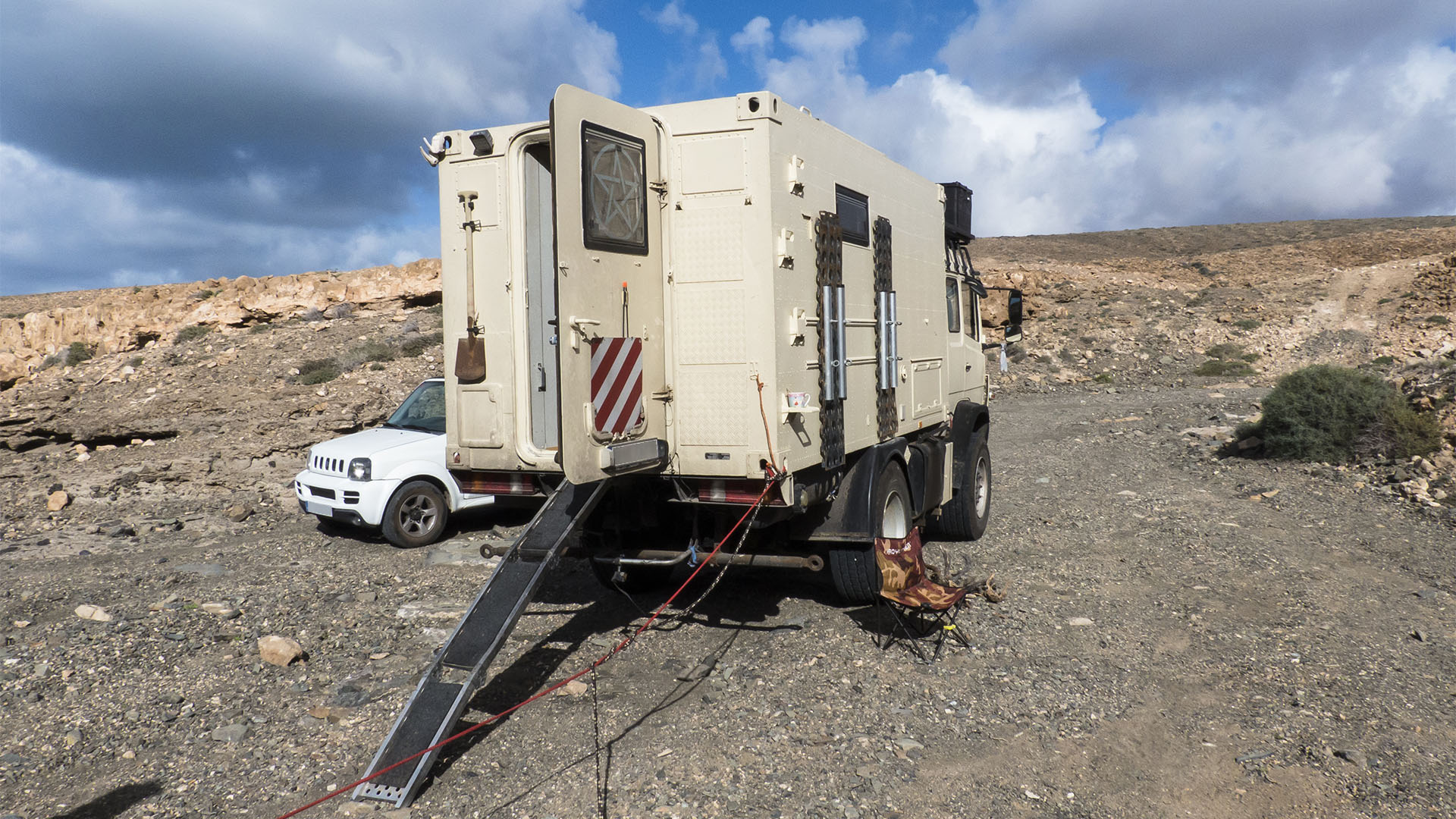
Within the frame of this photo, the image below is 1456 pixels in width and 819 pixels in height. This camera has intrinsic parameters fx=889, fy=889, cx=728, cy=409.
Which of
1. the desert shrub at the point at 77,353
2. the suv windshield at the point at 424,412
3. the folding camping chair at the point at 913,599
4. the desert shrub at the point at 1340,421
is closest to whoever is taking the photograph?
the folding camping chair at the point at 913,599

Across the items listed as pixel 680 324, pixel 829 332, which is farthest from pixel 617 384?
pixel 829 332

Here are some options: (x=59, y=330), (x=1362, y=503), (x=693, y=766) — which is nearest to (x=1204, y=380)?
(x=1362, y=503)

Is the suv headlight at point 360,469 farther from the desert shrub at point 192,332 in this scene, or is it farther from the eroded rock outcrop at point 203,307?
the eroded rock outcrop at point 203,307

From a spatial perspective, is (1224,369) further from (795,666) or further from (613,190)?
(613,190)

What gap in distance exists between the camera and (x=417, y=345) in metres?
21.3

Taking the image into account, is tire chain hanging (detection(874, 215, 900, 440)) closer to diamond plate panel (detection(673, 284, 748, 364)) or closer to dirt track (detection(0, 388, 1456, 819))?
dirt track (detection(0, 388, 1456, 819))

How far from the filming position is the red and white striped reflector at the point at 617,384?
15.2ft

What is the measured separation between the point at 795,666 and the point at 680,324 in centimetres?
215

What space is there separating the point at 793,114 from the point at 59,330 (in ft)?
97.4

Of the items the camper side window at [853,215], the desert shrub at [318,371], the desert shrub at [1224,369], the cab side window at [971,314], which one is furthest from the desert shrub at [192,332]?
the desert shrub at [1224,369]

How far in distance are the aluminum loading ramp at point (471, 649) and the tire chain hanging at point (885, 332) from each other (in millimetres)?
2263

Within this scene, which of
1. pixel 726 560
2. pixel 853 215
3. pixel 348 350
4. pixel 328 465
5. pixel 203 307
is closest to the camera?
pixel 726 560

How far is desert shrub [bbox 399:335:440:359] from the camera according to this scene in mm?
20984

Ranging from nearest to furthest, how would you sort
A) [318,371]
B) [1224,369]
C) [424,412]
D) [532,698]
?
[532,698] < [424,412] < [318,371] < [1224,369]
